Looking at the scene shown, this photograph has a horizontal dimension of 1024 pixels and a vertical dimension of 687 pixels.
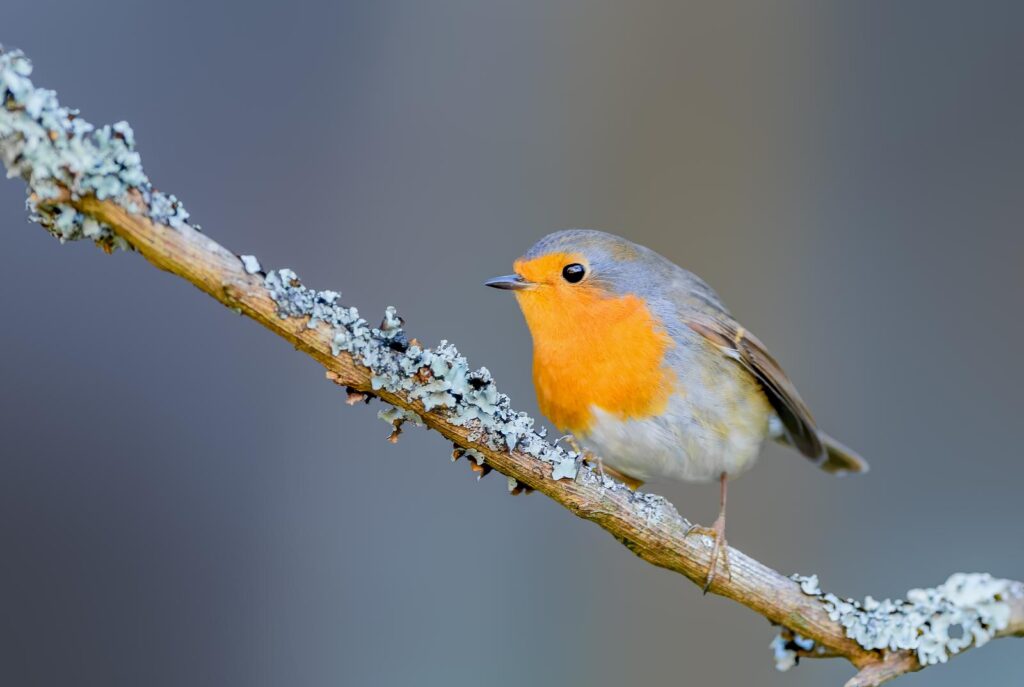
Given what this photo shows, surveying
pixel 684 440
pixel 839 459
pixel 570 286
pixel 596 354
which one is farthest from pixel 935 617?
pixel 839 459

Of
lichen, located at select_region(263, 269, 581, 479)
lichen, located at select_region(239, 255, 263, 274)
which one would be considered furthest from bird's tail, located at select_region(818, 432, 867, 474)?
lichen, located at select_region(239, 255, 263, 274)

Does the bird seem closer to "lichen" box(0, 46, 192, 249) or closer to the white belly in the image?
the white belly

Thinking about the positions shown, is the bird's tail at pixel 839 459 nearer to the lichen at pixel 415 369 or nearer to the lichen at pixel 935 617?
the lichen at pixel 935 617

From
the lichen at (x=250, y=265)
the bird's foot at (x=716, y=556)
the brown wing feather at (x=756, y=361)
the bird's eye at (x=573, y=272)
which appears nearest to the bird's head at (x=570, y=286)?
the bird's eye at (x=573, y=272)

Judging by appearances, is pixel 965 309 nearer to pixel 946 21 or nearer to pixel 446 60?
pixel 946 21

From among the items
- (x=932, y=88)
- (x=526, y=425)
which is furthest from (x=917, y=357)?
(x=526, y=425)

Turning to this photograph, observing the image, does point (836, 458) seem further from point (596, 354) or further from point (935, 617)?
point (935, 617)
